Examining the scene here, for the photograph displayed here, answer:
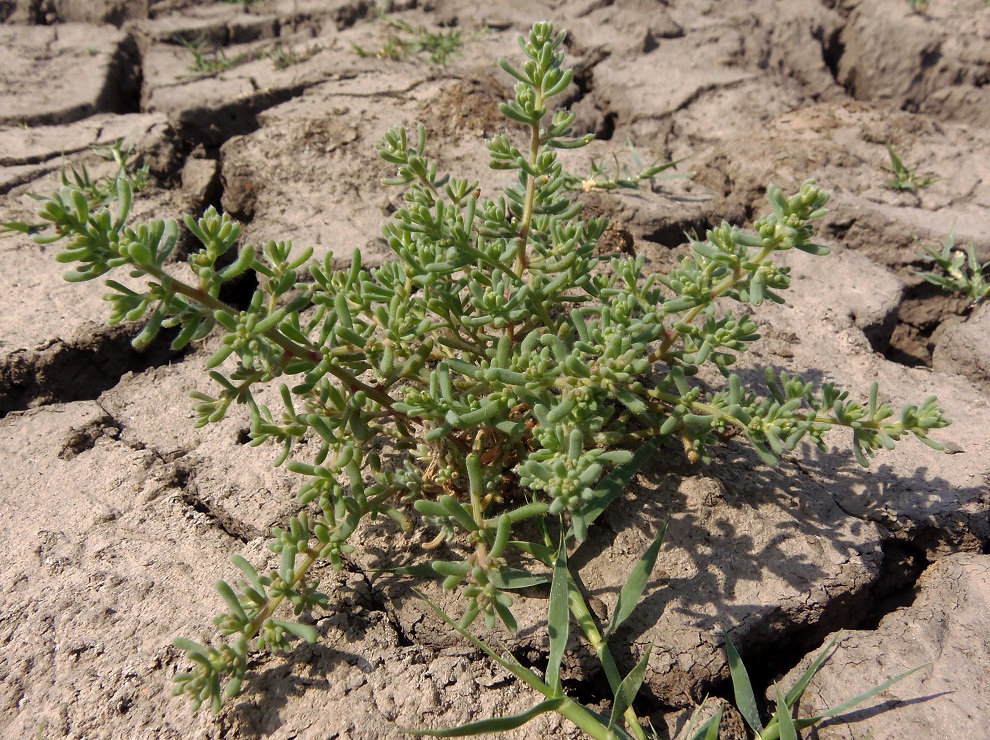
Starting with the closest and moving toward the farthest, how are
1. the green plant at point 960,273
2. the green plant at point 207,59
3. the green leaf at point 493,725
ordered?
the green leaf at point 493,725 < the green plant at point 960,273 < the green plant at point 207,59

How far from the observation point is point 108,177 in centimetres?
354

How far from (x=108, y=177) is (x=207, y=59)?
143 centimetres

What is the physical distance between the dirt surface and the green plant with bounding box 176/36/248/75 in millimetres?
23

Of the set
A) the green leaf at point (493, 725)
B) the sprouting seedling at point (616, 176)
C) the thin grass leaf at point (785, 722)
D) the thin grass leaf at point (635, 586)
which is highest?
the sprouting seedling at point (616, 176)

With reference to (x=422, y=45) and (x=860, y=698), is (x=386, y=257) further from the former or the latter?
(x=860, y=698)

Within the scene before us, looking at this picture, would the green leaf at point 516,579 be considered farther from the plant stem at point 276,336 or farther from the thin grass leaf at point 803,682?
the thin grass leaf at point 803,682

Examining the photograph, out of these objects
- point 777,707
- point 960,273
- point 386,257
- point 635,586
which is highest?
point 960,273

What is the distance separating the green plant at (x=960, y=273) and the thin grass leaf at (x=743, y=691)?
7.12 feet

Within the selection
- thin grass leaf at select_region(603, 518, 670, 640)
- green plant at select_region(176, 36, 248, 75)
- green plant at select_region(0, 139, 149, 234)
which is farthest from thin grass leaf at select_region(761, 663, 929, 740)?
green plant at select_region(176, 36, 248, 75)

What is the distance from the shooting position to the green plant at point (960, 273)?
3168 millimetres

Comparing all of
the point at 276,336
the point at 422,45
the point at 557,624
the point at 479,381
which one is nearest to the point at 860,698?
the point at 557,624

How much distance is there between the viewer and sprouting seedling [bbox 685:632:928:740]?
6.08 feet

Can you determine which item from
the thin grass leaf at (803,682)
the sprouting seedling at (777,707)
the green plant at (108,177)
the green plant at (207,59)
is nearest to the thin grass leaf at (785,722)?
the sprouting seedling at (777,707)

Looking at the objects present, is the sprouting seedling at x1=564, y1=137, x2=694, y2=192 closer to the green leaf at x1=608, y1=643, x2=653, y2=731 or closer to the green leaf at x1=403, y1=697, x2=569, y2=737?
the green leaf at x1=608, y1=643, x2=653, y2=731
